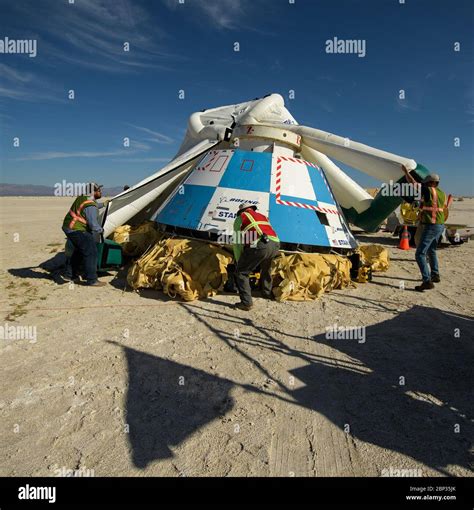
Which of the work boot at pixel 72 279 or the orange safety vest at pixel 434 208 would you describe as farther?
the work boot at pixel 72 279

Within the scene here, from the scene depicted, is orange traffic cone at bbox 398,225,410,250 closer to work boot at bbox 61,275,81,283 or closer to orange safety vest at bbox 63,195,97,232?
orange safety vest at bbox 63,195,97,232

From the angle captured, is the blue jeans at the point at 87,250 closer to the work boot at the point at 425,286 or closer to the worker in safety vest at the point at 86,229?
the worker in safety vest at the point at 86,229

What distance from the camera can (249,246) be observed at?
5652 millimetres

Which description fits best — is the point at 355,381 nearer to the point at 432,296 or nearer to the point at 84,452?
the point at 84,452

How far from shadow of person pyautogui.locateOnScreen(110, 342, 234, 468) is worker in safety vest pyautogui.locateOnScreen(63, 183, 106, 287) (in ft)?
11.4

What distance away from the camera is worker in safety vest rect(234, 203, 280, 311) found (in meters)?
5.62

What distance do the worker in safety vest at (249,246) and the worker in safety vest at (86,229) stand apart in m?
3.11

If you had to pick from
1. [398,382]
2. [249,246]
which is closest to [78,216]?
[249,246]

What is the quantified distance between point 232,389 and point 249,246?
8.81 ft

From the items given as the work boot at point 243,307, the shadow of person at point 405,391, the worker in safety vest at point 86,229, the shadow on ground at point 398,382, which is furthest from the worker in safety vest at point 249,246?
the worker in safety vest at point 86,229

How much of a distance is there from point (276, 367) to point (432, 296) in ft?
15.1

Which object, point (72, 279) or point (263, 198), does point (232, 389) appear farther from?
point (72, 279)

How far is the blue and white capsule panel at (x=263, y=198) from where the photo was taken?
22.7 feet

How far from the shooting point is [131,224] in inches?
387
